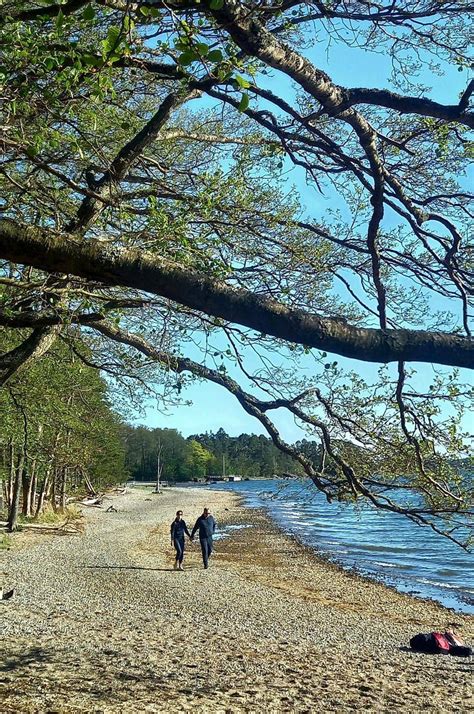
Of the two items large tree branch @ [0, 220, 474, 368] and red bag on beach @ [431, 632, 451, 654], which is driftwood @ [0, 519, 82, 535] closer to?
red bag on beach @ [431, 632, 451, 654]

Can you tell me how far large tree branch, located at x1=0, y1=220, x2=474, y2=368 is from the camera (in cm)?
344

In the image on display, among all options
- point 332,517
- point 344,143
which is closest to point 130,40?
point 344,143

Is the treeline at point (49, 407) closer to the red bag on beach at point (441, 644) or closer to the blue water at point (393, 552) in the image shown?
the blue water at point (393, 552)

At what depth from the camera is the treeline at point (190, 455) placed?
10425cm

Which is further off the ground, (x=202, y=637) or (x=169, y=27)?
(x=169, y=27)

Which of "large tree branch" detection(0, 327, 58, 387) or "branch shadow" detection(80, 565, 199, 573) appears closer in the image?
"large tree branch" detection(0, 327, 58, 387)

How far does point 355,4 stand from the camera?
538cm

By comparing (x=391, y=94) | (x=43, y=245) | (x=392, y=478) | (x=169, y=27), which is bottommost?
(x=392, y=478)

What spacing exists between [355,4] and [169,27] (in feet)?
5.09

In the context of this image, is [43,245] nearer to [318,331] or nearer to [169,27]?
[318,331]

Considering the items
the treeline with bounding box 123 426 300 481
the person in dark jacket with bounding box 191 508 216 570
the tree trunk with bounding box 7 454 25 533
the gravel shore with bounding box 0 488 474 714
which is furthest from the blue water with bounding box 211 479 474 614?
the treeline with bounding box 123 426 300 481

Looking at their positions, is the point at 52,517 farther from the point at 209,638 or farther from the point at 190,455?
the point at 190,455

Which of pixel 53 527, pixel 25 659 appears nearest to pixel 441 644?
pixel 25 659

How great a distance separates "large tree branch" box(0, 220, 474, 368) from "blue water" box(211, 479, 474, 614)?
3.64 m
